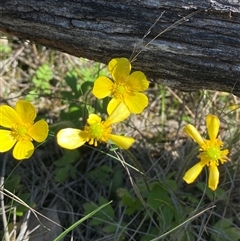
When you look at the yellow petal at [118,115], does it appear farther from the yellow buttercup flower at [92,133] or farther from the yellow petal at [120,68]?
the yellow petal at [120,68]

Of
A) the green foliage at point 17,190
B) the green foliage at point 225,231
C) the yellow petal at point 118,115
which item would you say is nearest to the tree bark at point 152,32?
the yellow petal at point 118,115

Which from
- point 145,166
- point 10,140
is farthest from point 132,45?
point 145,166

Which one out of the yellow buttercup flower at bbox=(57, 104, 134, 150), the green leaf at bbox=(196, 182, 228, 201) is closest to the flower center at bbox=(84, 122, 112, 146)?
the yellow buttercup flower at bbox=(57, 104, 134, 150)

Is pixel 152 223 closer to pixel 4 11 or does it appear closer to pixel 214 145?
pixel 214 145

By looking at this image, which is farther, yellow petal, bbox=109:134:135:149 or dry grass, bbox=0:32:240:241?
dry grass, bbox=0:32:240:241

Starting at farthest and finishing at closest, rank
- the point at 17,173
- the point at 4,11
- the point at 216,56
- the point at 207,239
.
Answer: the point at 17,173 → the point at 207,239 → the point at 4,11 → the point at 216,56

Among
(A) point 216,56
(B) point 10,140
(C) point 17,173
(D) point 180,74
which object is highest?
(A) point 216,56

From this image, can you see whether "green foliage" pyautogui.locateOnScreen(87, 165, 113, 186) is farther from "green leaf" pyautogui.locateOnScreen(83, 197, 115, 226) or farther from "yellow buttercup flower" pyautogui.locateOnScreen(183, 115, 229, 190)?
"yellow buttercup flower" pyautogui.locateOnScreen(183, 115, 229, 190)
